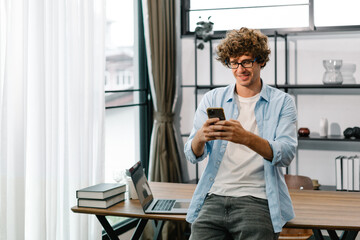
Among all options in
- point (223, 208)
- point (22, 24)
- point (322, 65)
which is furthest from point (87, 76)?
point (322, 65)

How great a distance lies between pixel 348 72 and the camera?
448 centimetres

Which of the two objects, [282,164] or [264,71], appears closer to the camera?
[282,164]

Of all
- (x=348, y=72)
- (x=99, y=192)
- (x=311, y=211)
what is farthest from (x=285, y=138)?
(x=348, y=72)

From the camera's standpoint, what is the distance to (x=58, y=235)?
128 inches

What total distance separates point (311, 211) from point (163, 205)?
787 mm

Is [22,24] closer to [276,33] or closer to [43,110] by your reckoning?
[43,110]

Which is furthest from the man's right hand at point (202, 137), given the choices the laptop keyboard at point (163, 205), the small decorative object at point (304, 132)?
the small decorative object at point (304, 132)

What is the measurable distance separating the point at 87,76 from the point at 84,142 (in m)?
0.44

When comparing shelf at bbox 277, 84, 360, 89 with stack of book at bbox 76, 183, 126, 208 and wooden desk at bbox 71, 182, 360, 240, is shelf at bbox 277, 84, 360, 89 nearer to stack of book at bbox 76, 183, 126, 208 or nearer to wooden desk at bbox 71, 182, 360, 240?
wooden desk at bbox 71, 182, 360, 240

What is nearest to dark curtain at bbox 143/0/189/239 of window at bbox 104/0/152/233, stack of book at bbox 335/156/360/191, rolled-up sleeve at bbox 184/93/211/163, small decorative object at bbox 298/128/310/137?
window at bbox 104/0/152/233

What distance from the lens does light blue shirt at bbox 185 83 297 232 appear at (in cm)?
235

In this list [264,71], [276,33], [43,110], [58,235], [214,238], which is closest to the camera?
[214,238]

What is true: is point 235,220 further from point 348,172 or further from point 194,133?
point 348,172

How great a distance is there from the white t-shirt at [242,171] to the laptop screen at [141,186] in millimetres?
463
